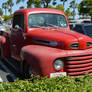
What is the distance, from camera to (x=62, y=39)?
446 cm

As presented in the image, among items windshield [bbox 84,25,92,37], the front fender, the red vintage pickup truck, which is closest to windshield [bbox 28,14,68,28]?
the red vintage pickup truck

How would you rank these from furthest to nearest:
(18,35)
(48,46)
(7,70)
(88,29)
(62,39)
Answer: (88,29)
(7,70)
(18,35)
(48,46)
(62,39)

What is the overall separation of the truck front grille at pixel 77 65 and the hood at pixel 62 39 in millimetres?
305

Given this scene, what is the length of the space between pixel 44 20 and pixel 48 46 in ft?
3.91

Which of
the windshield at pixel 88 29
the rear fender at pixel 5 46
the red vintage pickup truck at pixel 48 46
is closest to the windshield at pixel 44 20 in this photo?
the red vintage pickup truck at pixel 48 46

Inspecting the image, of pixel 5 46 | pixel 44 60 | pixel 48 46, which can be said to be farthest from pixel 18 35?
pixel 44 60

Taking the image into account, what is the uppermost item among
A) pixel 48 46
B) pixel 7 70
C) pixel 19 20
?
pixel 19 20

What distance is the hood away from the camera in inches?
170

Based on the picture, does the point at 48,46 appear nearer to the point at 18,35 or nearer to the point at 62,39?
the point at 62,39

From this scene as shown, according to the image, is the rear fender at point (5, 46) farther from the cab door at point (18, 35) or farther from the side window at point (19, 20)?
the side window at point (19, 20)

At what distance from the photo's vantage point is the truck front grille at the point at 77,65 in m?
4.05

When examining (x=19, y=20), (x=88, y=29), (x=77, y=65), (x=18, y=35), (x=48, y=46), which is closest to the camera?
(x=77, y=65)

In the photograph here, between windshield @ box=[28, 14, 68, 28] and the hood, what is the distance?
32cm

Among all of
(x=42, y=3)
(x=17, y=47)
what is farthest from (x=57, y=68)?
(x=42, y=3)
